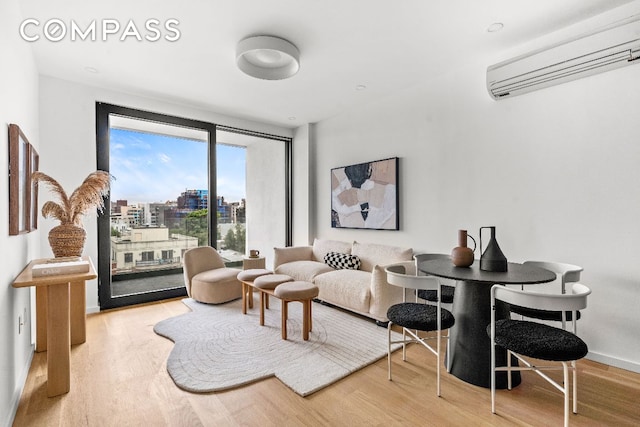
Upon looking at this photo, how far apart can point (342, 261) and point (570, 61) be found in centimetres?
307

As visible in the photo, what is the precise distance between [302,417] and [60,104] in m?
4.13

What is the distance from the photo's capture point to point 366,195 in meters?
4.34

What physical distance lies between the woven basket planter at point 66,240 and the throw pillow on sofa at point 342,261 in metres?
2.85

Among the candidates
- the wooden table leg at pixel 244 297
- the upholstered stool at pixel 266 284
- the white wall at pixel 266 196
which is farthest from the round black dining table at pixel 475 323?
the white wall at pixel 266 196

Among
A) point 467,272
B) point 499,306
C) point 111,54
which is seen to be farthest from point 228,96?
point 499,306

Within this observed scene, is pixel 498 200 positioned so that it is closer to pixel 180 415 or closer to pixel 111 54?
pixel 180 415

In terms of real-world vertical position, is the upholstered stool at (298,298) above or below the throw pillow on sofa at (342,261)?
below

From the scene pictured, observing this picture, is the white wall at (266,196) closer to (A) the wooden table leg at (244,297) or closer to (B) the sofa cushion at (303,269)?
(B) the sofa cushion at (303,269)

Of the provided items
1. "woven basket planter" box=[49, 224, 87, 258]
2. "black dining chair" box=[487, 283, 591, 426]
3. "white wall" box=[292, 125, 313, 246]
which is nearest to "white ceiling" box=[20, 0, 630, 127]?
"white wall" box=[292, 125, 313, 246]

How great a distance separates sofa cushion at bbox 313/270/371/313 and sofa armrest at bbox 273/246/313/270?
84 centimetres

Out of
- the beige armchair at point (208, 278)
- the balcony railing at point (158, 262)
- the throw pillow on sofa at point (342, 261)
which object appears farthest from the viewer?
the balcony railing at point (158, 262)

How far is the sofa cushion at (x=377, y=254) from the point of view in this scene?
3.71 metres

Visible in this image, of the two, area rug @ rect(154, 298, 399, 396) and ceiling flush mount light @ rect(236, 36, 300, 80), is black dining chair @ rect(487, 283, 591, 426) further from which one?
ceiling flush mount light @ rect(236, 36, 300, 80)

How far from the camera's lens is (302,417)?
1839 mm
